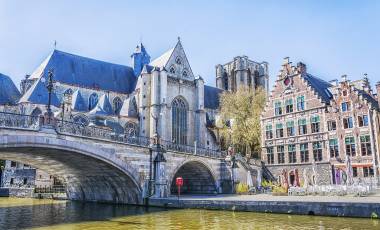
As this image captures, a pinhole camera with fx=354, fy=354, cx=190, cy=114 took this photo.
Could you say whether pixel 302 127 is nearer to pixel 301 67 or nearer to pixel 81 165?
pixel 301 67

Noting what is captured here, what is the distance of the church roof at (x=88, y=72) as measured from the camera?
39531 millimetres

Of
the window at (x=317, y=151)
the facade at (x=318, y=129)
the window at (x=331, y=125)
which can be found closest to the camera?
the facade at (x=318, y=129)

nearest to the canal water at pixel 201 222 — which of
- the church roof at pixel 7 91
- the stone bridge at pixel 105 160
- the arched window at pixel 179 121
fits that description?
the stone bridge at pixel 105 160

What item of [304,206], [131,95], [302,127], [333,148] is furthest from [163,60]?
[304,206]

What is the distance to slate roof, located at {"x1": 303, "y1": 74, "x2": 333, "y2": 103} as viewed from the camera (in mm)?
32925

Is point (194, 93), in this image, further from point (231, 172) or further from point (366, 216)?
point (366, 216)

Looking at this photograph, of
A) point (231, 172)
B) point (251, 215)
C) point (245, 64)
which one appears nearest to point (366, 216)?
point (251, 215)

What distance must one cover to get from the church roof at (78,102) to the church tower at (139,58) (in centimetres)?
1078

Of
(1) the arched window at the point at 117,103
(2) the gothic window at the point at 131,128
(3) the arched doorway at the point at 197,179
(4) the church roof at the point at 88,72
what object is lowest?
(3) the arched doorway at the point at 197,179

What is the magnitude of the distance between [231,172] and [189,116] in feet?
43.6

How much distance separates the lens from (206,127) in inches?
Answer: 1720

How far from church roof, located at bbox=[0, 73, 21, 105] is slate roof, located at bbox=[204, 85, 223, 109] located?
24.5 metres

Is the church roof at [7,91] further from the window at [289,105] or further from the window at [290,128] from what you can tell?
the window at [290,128]

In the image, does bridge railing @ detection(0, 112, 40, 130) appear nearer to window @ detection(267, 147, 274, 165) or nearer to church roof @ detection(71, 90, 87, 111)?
church roof @ detection(71, 90, 87, 111)
